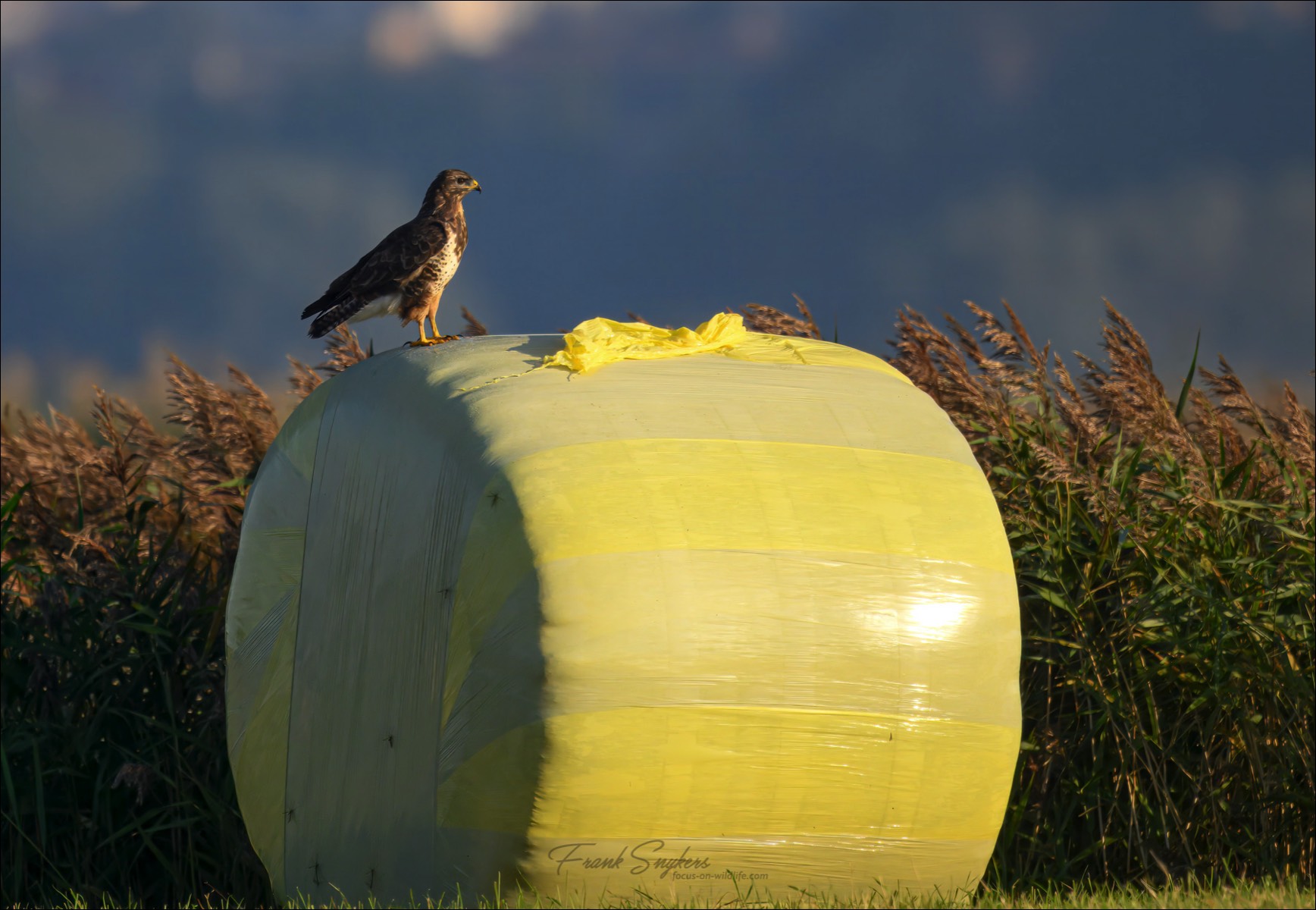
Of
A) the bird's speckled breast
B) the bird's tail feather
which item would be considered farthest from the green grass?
the bird's speckled breast

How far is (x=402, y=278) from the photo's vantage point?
5605 mm

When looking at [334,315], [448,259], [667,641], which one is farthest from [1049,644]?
[334,315]

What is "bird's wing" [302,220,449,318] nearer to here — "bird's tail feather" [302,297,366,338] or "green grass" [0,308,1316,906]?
"bird's tail feather" [302,297,366,338]

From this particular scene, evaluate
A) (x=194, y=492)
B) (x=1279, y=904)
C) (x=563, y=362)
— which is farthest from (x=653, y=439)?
(x=194, y=492)

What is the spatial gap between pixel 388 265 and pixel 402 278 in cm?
9

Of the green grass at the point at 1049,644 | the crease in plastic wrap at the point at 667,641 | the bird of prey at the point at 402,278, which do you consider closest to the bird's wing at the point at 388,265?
the bird of prey at the point at 402,278

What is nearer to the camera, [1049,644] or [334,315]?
[1049,644]

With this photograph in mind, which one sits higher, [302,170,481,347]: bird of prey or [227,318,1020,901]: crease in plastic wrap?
[302,170,481,347]: bird of prey

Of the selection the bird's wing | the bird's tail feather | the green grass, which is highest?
the bird's wing

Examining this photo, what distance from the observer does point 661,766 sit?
341cm

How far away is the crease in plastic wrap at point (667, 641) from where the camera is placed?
3.41m

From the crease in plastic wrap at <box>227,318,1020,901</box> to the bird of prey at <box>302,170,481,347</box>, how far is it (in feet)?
4.63

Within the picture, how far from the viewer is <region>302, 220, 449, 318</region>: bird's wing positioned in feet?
18.5

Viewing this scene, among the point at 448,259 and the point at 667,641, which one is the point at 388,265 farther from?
the point at 667,641
